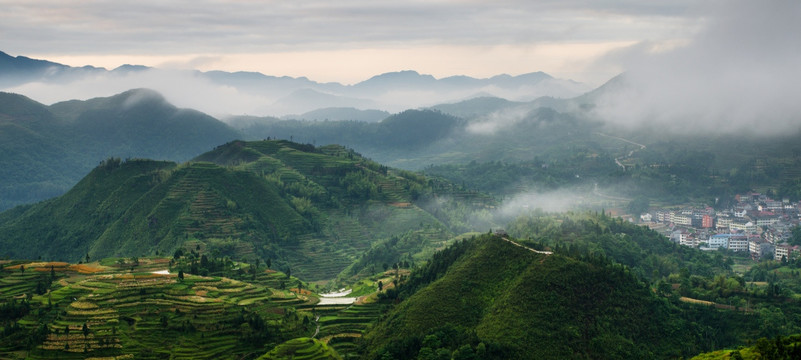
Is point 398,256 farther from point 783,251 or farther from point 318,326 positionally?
point 783,251

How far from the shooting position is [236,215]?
95312 mm

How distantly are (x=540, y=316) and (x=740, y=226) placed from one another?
268ft

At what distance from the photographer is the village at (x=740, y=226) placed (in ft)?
327

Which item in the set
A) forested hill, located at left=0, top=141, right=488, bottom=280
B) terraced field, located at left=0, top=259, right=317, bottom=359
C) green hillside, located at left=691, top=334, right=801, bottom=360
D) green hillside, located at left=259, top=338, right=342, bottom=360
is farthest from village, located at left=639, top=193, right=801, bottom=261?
terraced field, located at left=0, top=259, right=317, bottom=359

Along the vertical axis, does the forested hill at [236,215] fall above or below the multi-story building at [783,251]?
above

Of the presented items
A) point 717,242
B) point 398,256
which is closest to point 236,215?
point 398,256

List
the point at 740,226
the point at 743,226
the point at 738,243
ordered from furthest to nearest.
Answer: the point at 740,226
the point at 743,226
the point at 738,243

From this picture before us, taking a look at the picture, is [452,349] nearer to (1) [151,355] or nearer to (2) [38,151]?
(1) [151,355]

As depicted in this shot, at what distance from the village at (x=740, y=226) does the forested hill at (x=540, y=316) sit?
150 ft

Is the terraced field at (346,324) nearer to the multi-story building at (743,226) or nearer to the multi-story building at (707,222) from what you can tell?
the multi-story building at (743,226)

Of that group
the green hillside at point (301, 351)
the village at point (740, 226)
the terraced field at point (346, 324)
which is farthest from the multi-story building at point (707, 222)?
the green hillside at point (301, 351)

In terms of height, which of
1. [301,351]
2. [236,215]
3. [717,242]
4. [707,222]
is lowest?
[717,242]

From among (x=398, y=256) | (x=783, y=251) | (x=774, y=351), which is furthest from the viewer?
(x=783, y=251)

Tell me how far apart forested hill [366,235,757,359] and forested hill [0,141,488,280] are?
3777 cm
